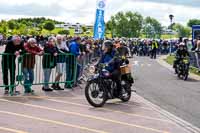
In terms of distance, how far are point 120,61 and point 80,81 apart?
452 cm

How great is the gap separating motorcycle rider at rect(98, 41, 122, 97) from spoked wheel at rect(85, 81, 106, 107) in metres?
0.63

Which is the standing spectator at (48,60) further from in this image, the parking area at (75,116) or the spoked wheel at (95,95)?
the spoked wheel at (95,95)

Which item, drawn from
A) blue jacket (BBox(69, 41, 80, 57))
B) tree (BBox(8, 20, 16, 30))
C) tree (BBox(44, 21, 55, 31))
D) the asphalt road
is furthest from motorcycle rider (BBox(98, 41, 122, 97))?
tree (BBox(8, 20, 16, 30))

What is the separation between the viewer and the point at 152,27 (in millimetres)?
87125

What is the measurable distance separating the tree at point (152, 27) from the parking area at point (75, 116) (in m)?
71.6

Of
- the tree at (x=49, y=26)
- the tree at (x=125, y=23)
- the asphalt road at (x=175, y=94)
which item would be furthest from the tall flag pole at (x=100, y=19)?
the tree at (x=49, y=26)

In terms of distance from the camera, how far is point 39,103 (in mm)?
12906

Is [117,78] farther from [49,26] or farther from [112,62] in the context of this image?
[49,26]

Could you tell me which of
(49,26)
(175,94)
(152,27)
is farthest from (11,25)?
(175,94)

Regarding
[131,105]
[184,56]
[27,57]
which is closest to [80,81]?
[27,57]

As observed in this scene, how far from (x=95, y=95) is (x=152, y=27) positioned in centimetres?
7530

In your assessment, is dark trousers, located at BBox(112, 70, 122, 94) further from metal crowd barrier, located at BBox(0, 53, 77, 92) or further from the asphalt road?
metal crowd barrier, located at BBox(0, 53, 77, 92)

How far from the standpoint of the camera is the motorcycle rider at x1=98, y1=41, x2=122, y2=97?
1325 centimetres

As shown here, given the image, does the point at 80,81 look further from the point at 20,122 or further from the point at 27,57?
the point at 20,122
